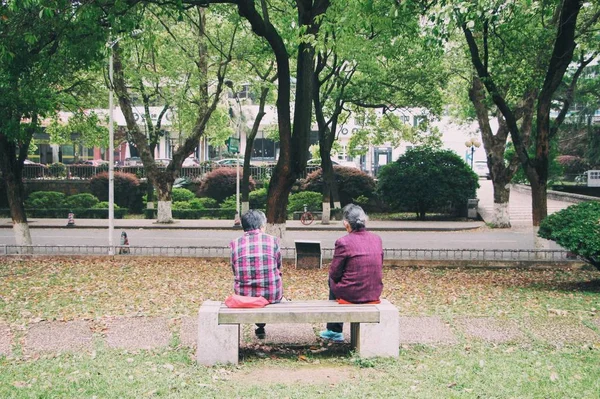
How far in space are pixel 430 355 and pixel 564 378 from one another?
57.6 inches

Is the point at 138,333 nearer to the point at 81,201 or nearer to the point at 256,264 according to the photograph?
the point at 256,264

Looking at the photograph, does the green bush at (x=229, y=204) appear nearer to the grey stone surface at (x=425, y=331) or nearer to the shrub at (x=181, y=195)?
the shrub at (x=181, y=195)

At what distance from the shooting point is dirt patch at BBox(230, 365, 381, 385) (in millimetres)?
6363

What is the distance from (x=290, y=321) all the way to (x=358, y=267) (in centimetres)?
94

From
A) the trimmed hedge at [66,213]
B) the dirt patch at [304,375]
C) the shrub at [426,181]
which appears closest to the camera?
the dirt patch at [304,375]

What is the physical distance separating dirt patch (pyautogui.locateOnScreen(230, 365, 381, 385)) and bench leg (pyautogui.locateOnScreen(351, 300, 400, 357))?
396mm

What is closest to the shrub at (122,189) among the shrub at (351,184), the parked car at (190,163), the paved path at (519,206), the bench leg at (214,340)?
the parked car at (190,163)

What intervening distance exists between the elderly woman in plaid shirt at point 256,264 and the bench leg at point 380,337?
985 millimetres

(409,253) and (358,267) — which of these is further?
(409,253)

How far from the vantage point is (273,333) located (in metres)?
8.51

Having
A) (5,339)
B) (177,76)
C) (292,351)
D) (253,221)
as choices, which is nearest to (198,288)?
(5,339)

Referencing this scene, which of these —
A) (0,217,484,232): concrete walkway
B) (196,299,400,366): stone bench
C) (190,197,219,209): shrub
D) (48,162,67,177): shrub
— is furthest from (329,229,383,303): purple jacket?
(48,162,67,177): shrub

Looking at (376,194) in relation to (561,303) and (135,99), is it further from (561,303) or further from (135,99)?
(561,303)

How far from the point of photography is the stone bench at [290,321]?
274 inches
